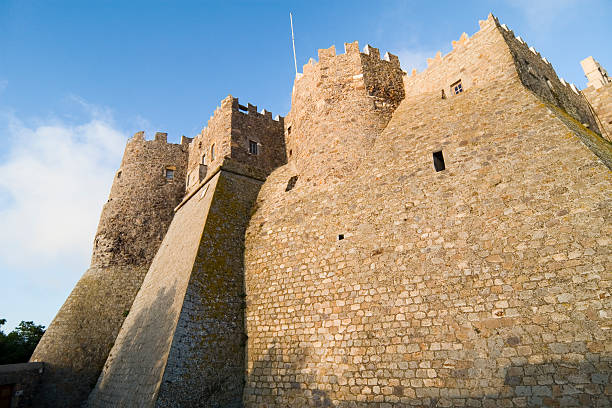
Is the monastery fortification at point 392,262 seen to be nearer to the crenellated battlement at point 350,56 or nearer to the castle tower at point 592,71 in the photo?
the crenellated battlement at point 350,56

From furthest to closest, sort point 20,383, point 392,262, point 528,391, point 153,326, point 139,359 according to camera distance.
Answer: point 20,383, point 153,326, point 139,359, point 392,262, point 528,391

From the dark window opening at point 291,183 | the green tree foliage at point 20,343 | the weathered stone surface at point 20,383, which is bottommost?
the weathered stone surface at point 20,383

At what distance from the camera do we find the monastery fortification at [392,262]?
6148mm

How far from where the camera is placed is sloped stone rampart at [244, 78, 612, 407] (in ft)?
19.3

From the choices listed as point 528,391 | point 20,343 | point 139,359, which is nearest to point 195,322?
point 139,359

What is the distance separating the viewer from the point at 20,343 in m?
18.2

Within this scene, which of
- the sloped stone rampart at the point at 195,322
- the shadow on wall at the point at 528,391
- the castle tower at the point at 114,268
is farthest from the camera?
the castle tower at the point at 114,268

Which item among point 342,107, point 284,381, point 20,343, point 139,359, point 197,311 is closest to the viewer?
point 284,381

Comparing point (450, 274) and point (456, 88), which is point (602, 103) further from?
point (450, 274)

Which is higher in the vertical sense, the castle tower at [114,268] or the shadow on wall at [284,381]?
the castle tower at [114,268]

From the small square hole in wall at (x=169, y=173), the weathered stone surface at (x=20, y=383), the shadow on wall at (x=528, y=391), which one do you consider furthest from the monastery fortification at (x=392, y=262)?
the small square hole in wall at (x=169, y=173)

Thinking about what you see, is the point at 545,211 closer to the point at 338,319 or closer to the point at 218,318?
the point at 338,319

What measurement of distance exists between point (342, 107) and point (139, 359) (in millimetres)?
10674

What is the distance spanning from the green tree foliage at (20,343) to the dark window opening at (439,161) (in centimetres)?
2160
